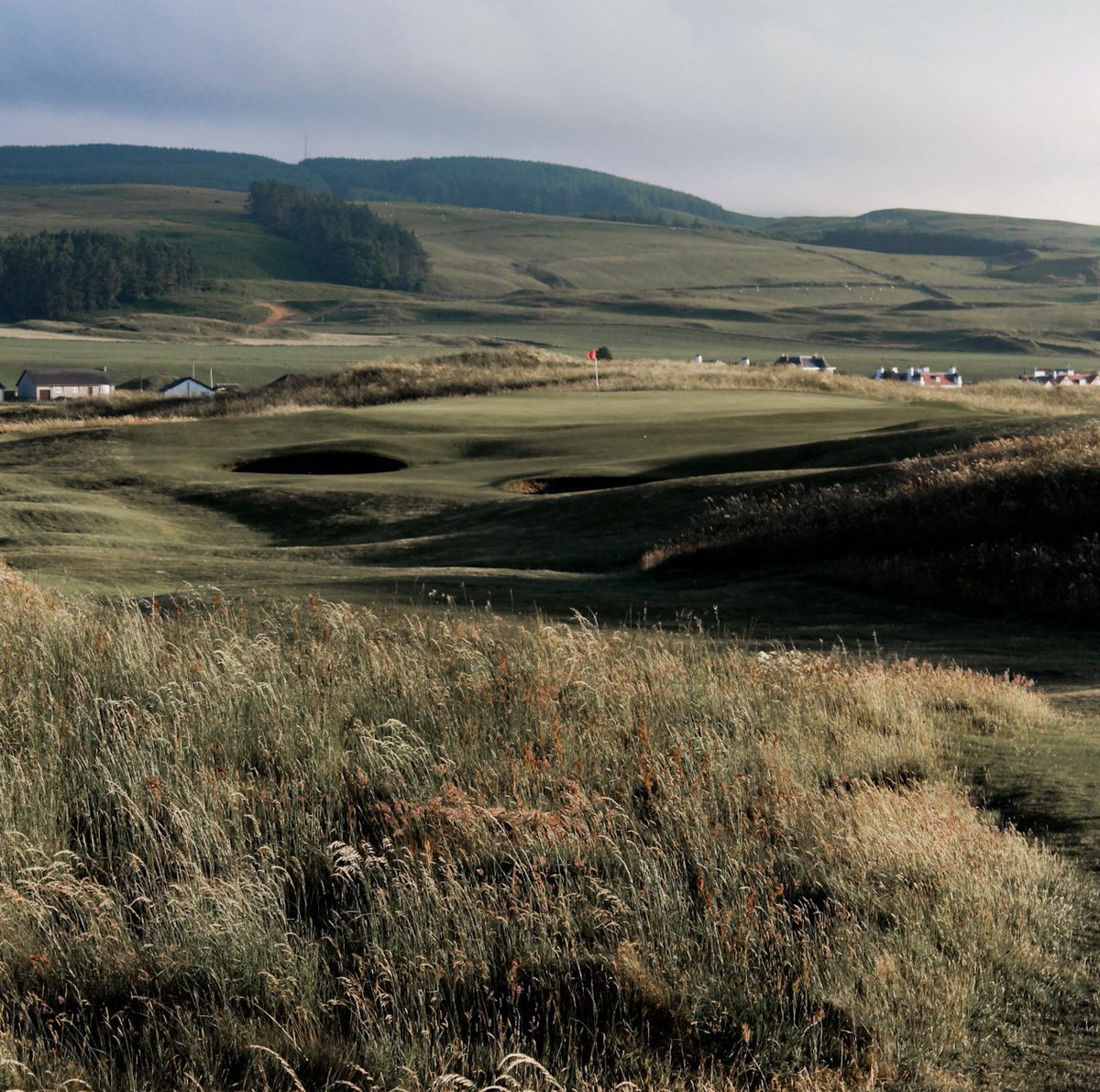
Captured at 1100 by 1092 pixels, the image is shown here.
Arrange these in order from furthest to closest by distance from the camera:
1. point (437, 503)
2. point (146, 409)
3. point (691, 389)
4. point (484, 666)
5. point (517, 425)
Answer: point (146, 409) → point (691, 389) → point (517, 425) → point (437, 503) → point (484, 666)

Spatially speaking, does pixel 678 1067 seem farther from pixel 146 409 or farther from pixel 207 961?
pixel 146 409

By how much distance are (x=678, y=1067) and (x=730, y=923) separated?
903 millimetres

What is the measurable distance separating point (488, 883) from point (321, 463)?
3766cm

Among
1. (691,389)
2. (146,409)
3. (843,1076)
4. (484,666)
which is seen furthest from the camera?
(146,409)

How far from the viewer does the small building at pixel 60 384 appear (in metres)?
125

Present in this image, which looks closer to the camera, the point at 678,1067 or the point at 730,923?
the point at 678,1067

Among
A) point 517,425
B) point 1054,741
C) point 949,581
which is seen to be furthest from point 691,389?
point 1054,741

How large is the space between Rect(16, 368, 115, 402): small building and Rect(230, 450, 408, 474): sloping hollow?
86.0m

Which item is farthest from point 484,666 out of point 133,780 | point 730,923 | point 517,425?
point 517,425

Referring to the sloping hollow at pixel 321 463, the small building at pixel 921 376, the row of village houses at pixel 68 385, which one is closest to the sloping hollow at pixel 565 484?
the sloping hollow at pixel 321 463

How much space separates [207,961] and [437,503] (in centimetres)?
2817

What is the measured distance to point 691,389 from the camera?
212ft

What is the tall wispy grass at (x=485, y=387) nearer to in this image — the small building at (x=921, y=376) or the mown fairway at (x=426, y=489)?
the mown fairway at (x=426, y=489)

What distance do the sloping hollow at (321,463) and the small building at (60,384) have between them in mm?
85977
